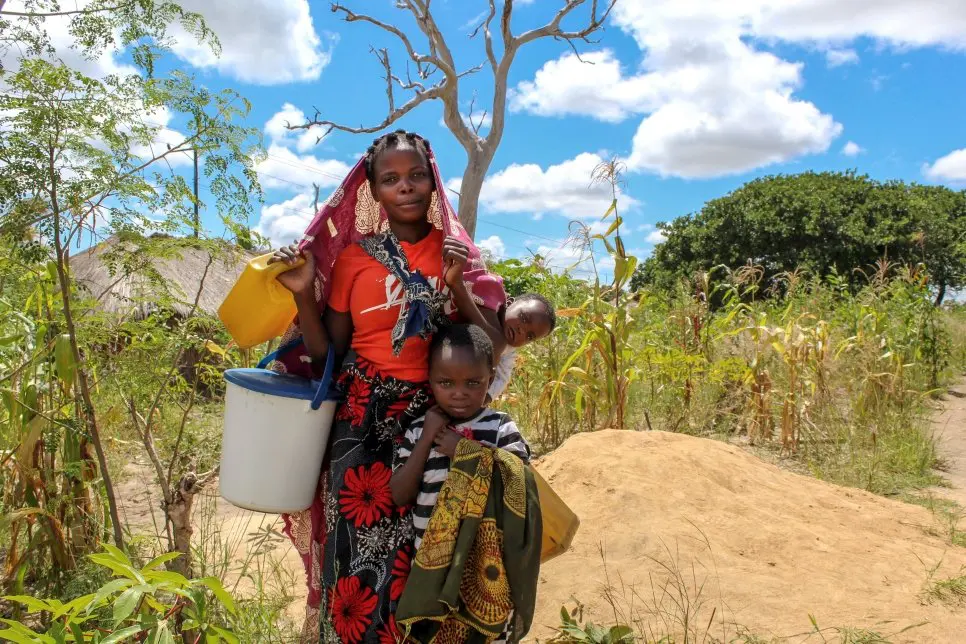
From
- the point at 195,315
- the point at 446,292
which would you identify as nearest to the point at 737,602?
the point at 446,292

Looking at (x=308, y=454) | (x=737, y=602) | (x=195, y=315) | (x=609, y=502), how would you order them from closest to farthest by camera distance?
1. (x=308, y=454)
2. (x=195, y=315)
3. (x=737, y=602)
4. (x=609, y=502)

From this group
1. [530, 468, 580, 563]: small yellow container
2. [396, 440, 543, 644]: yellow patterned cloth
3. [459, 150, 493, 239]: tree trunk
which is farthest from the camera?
[459, 150, 493, 239]: tree trunk

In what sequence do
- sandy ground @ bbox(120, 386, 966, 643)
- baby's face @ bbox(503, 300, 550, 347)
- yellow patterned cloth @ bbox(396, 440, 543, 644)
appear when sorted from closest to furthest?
yellow patterned cloth @ bbox(396, 440, 543, 644) < baby's face @ bbox(503, 300, 550, 347) < sandy ground @ bbox(120, 386, 966, 643)

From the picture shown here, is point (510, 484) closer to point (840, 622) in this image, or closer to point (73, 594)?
point (840, 622)

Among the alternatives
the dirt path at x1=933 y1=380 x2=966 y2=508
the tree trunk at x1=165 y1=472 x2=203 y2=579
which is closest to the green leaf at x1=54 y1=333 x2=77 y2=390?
the tree trunk at x1=165 y1=472 x2=203 y2=579

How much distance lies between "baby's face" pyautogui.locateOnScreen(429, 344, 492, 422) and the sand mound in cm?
117

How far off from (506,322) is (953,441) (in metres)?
5.67

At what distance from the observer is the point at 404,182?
190 centimetres

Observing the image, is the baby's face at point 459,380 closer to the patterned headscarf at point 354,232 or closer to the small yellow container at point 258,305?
the patterned headscarf at point 354,232

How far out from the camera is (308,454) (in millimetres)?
1873

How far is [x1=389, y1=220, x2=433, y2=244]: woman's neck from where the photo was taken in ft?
6.54

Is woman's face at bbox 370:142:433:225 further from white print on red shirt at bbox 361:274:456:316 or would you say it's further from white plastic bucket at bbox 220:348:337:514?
white plastic bucket at bbox 220:348:337:514

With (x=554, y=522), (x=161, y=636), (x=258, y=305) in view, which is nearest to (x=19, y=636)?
(x=161, y=636)

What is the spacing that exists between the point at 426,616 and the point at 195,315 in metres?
1.40
